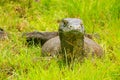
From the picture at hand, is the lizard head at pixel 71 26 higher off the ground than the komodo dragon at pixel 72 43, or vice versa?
the lizard head at pixel 71 26

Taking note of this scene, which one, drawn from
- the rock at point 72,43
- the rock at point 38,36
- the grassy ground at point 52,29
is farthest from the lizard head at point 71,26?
the rock at point 38,36

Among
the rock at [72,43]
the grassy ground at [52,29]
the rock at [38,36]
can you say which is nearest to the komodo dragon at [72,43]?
the rock at [72,43]

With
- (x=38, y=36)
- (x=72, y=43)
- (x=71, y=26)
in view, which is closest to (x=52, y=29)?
(x=38, y=36)

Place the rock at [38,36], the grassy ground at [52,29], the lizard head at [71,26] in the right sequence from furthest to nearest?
the rock at [38,36] → the lizard head at [71,26] → the grassy ground at [52,29]

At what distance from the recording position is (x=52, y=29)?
716cm

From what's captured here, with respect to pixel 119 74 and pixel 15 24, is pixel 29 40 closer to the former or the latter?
pixel 15 24

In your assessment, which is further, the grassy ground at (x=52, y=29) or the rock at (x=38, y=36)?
the rock at (x=38, y=36)

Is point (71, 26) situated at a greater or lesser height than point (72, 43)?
greater

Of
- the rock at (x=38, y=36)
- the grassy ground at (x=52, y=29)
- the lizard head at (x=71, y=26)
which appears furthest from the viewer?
the rock at (x=38, y=36)

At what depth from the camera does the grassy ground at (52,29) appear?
4.73 m

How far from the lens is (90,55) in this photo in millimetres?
5355

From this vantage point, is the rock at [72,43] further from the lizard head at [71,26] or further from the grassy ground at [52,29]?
the grassy ground at [52,29]

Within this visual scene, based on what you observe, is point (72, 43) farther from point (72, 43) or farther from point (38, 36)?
point (38, 36)

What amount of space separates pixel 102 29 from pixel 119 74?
2.35 metres
